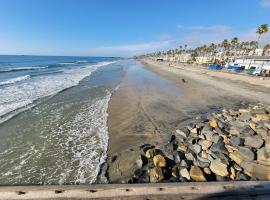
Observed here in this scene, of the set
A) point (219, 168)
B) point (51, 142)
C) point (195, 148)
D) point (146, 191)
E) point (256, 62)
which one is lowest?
point (256, 62)

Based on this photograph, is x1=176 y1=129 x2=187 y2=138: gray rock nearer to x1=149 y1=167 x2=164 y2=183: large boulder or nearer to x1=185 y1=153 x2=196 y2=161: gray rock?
x1=185 y1=153 x2=196 y2=161: gray rock

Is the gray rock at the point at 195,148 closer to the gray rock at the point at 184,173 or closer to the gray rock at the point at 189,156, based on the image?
the gray rock at the point at 189,156

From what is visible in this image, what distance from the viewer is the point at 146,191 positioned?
438 cm

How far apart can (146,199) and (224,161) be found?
10.7 ft

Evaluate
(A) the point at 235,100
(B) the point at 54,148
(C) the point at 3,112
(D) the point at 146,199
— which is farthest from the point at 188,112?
(C) the point at 3,112

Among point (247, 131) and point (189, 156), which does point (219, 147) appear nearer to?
point (189, 156)

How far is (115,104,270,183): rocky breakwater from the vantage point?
566cm

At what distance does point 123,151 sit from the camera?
25.8ft

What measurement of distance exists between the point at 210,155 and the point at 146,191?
3287 millimetres

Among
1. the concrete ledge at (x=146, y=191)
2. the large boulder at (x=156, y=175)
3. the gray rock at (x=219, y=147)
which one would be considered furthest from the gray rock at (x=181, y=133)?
the concrete ledge at (x=146, y=191)

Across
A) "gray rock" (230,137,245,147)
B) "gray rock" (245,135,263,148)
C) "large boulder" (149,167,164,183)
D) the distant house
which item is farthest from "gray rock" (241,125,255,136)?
the distant house

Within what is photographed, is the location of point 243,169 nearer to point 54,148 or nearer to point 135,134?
point 135,134

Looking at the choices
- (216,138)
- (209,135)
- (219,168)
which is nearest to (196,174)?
(219,168)

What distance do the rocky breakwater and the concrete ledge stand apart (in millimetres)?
955
